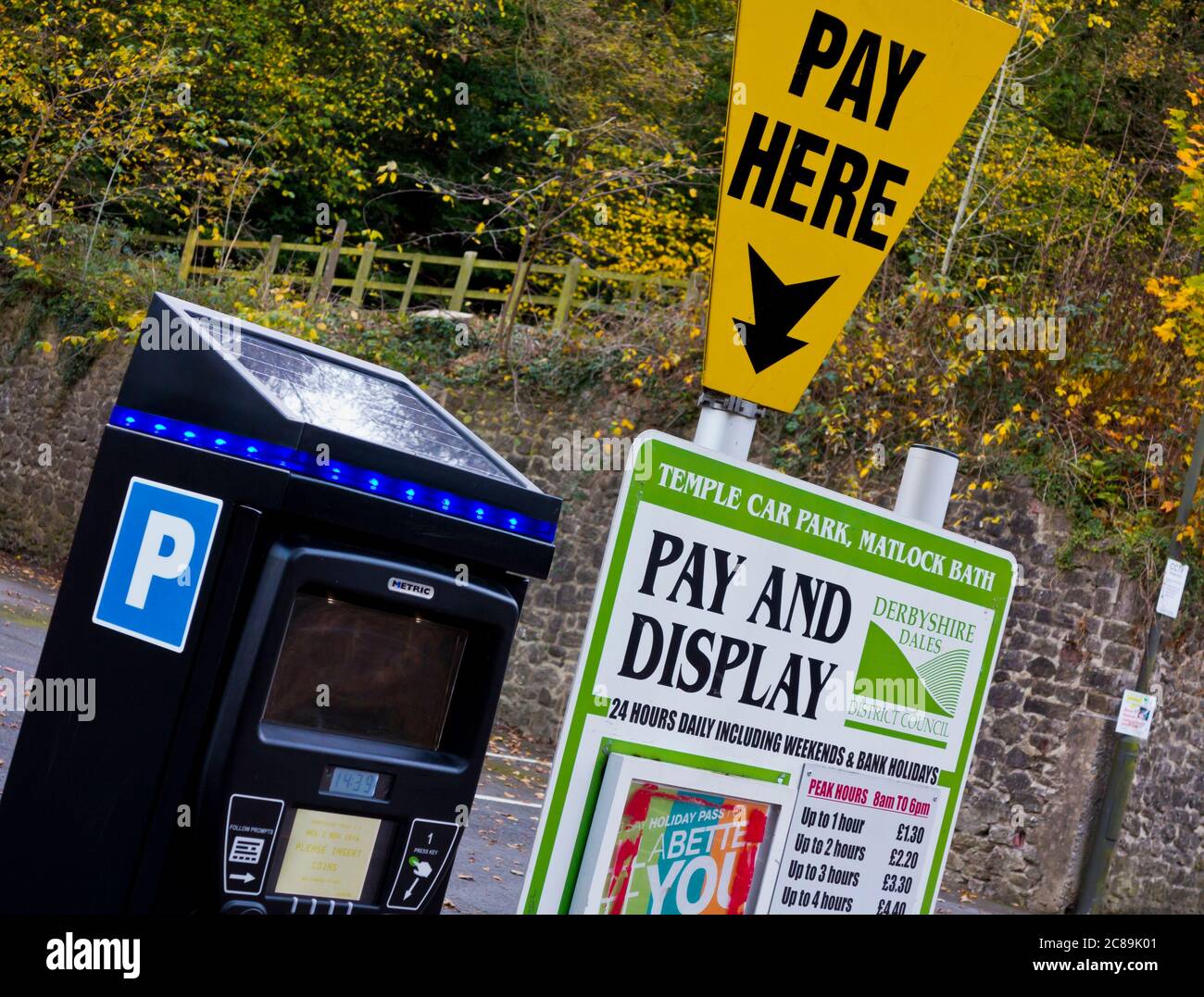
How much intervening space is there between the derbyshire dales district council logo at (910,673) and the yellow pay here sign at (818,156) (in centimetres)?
53

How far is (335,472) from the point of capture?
2904 millimetres

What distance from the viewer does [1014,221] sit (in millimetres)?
19156

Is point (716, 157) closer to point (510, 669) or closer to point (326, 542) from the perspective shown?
point (510, 669)

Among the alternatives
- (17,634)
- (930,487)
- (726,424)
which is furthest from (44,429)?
(726,424)

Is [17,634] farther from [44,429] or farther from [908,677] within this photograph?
[908,677]

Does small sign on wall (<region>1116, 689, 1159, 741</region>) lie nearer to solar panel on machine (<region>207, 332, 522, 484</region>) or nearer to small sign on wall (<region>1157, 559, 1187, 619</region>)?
small sign on wall (<region>1157, 559, 1187, 619</region>)

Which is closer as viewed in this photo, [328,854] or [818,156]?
[818,156]

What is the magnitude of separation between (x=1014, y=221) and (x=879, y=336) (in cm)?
703

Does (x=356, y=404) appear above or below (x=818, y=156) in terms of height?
below

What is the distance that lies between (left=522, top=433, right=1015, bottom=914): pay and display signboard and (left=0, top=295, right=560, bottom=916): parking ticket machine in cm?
76

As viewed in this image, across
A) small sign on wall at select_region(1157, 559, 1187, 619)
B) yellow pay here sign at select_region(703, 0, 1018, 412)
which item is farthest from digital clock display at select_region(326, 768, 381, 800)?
small sign on wall at select_region(1157, 559, 1187, 619)

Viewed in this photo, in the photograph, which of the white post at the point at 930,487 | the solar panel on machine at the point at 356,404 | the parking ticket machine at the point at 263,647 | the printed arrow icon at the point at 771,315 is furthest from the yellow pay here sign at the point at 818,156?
the solar panel on machine at the point at 356,404

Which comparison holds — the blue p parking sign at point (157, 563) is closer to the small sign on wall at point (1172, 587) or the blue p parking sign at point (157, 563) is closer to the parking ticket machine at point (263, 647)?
the parking ticket machine at point (263, 647)

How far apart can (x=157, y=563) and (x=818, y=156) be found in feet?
5.38
